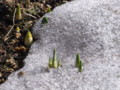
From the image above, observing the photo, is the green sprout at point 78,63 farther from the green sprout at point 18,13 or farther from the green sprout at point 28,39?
the green sprout at point 18,13

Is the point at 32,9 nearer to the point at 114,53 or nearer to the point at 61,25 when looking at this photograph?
the point at 61,25

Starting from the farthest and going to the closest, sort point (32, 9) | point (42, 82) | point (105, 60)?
point (32, 9) → point (105, 60) → point (42, 82)

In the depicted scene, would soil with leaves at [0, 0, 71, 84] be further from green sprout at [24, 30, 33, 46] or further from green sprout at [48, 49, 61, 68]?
green sprout at [48, 49, 61, 68]

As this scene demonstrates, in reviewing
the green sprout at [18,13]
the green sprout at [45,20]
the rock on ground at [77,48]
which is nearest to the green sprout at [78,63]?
the rock on ground at [77,48]

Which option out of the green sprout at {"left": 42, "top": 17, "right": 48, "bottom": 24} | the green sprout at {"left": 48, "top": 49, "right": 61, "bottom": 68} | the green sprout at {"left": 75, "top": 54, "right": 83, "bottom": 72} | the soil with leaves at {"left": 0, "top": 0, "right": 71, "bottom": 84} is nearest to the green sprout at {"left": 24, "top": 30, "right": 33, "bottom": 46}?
the soil with leaves at {"left": 0, "top": 0, "right": 71, "bottom": 84}

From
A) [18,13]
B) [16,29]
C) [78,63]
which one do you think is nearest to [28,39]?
[16,29]

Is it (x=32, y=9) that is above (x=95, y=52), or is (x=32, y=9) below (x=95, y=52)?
above

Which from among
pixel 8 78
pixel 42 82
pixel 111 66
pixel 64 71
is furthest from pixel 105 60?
pixel 8 78
